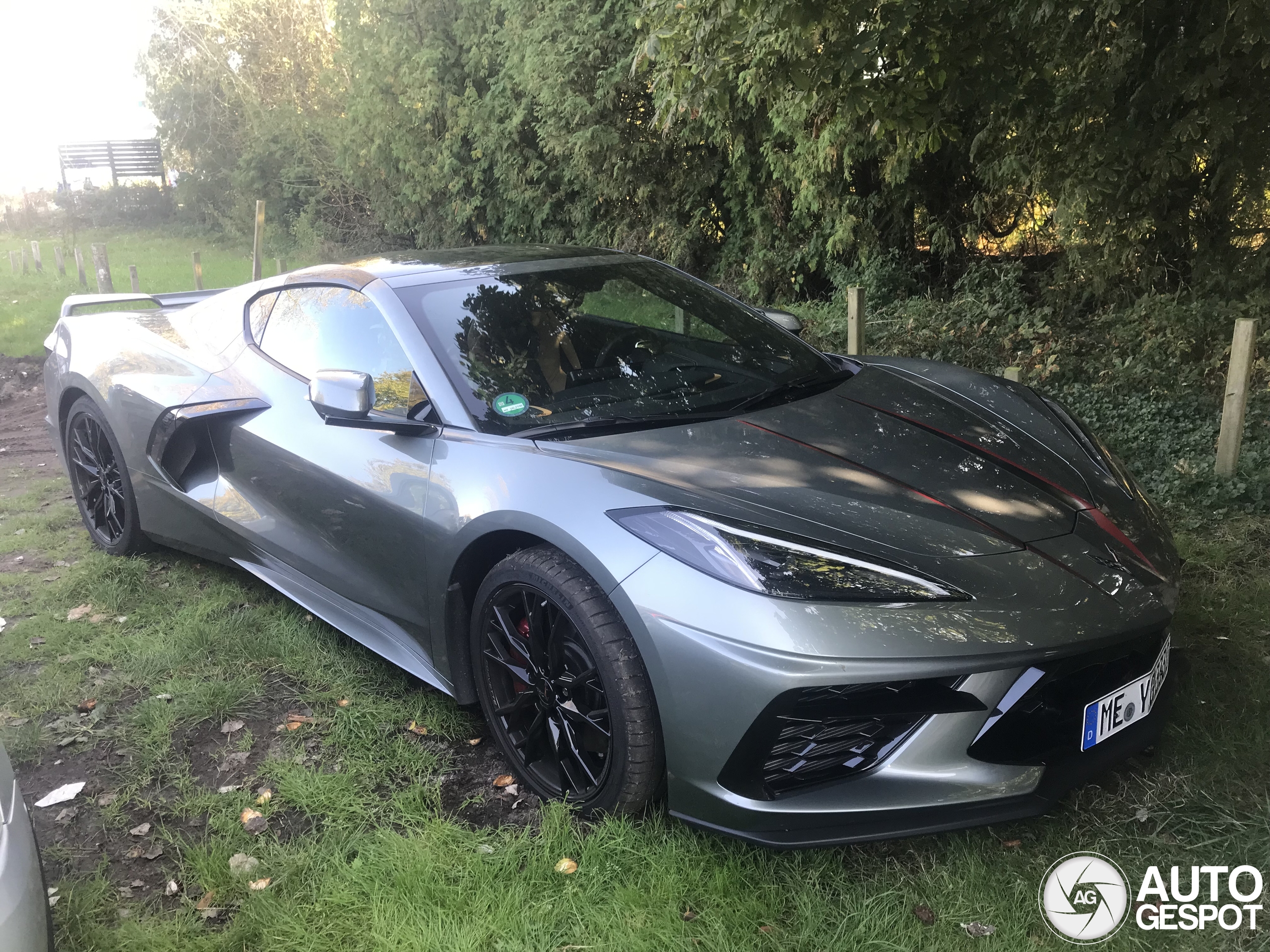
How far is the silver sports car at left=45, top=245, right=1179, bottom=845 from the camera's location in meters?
1.83

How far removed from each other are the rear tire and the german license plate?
356 centimetres

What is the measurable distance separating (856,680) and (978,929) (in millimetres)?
622

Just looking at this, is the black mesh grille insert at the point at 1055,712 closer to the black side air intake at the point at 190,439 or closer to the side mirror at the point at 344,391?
the side mirror at the point at 344,391

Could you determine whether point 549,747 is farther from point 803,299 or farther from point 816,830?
point 803,299

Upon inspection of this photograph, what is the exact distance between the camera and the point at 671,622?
1885 millimetres

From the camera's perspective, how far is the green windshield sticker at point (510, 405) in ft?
8.21

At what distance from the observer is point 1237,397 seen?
445 cm

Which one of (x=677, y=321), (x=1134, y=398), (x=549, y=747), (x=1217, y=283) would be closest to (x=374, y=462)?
(x=549, y=747)

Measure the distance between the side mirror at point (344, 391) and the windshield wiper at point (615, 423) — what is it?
0.46 meters

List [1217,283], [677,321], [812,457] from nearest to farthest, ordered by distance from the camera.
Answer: [812,457]
[677,321]
[1217,283]

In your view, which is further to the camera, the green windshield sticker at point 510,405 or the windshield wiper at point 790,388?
the windshield wiper at point 790,388

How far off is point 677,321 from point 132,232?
25794 millimetres

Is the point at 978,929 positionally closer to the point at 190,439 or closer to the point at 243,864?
the point at 243,864

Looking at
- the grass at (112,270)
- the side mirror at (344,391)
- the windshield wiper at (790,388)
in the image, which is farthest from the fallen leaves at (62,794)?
the grass at (112,270)
